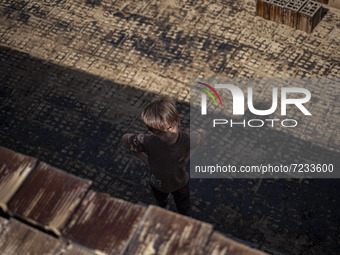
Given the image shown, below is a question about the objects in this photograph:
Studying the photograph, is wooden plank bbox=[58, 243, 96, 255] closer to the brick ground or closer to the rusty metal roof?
the rusty metal roof

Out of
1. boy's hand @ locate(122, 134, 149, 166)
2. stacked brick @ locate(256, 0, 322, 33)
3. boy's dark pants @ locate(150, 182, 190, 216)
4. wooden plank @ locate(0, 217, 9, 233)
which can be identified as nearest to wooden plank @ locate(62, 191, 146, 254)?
wooden plank @ locate(0, 217, 9, 233)

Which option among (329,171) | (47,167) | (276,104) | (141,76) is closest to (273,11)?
(276,104)

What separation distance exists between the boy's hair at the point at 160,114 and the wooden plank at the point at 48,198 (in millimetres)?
1273

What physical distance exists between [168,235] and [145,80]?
223 inches

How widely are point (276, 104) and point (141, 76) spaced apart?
2.52m

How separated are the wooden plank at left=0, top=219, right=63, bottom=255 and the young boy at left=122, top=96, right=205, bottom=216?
5.62ft

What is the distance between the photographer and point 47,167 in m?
3.63

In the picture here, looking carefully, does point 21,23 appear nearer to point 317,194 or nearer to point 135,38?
point 135,38

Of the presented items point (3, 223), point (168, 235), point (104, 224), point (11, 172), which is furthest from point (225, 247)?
point (11, 172)

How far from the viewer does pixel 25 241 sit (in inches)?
128

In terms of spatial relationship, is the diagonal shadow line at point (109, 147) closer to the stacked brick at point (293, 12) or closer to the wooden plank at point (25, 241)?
the stacked brick at point (293, 12)

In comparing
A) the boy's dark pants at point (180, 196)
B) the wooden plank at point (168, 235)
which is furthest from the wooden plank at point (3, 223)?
the boy's dark pants at point (180, 196)

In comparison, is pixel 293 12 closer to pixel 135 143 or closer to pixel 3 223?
pixel 135 143

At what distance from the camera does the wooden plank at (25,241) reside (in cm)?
320
